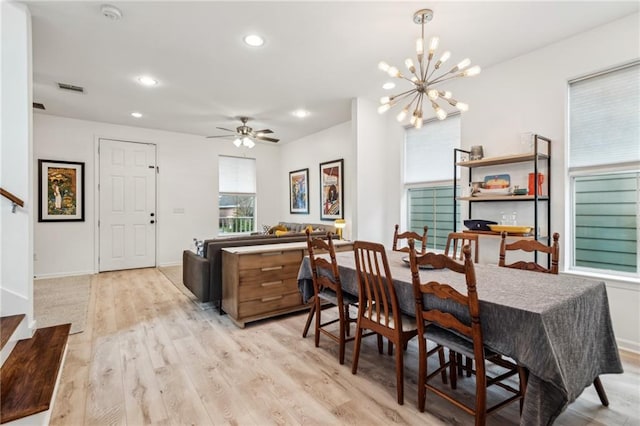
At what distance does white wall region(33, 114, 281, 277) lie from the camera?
5051mm

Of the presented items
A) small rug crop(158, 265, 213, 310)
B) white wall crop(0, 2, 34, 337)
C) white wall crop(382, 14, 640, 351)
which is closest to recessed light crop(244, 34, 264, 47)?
white wall crop(0, 2, 34, 337)

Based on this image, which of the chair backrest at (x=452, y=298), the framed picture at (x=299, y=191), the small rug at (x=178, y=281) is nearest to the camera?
the chair backrest at (x=452, y=298)

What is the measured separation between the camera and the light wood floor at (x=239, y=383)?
1.74m

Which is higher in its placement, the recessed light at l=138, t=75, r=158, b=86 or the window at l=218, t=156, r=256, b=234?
→ the recessed light at l=138, t=75, r=158, b=86

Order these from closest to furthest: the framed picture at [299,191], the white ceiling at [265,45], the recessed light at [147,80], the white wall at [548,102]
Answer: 1. the white ceiling at [265,45]
2. the white wall at [548,102]
3. the recessed light at [147,80]
4. the framed picture at [299,191]

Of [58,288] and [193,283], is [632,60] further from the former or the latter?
[58,288]

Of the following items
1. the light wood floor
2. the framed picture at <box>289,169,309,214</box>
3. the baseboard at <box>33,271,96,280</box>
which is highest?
the framed picture at <box>289,169,309,214</box>

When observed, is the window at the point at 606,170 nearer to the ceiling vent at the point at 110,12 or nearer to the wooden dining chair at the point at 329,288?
the wooden dining chair at the point at 329,288

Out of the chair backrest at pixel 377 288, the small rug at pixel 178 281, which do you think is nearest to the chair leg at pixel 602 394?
the chair backrest at pixel 377 288

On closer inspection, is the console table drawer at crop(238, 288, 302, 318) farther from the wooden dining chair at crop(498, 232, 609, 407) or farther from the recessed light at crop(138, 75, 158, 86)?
the recessed light at crop(138, 75, 158, 86)

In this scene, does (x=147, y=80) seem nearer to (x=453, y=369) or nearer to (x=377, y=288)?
(x=377, y=288)

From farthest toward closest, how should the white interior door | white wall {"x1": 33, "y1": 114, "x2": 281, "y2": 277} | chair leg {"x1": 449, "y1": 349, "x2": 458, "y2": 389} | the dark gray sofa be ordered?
the white interior door < white wall {"x1": 33, "y1": 114, "x2": 281, "y2": 277} < the dark gray sofa < chair leg {"x1": 449, "y1": 349, "x2": 458, "y2": 389}

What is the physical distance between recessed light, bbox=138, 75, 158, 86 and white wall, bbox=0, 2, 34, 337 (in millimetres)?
1254

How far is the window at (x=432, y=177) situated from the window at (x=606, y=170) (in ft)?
4.05
